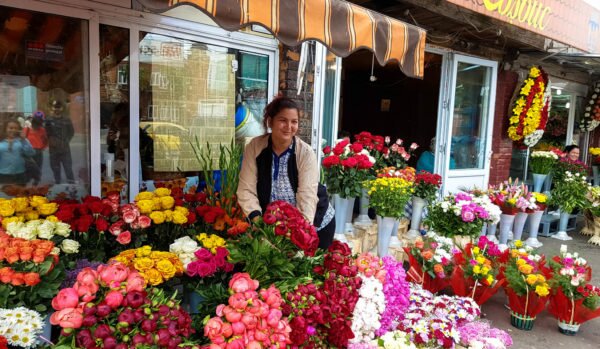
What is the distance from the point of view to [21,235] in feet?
6.10

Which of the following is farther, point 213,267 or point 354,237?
point 354,237

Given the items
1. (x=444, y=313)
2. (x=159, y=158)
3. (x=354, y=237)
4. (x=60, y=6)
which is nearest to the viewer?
(x=444, y=313)

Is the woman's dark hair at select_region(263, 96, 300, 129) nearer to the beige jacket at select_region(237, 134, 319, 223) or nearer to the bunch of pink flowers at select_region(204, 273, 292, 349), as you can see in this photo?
the beige jacket at select_region(237, 134, 319, 223)

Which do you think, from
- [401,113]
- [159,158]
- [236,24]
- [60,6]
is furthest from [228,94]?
[401,113]

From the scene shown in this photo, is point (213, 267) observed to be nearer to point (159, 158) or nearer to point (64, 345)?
point (64, 345)

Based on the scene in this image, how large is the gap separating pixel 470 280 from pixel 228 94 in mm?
2733

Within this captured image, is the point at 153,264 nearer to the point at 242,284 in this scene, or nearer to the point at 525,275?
the point at 242,284

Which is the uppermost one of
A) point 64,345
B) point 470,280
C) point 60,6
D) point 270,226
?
point 60,6

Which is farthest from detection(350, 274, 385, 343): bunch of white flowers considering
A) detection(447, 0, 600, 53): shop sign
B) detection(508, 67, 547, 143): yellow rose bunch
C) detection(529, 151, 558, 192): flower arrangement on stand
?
detection(529, 151, 558, 192): flower arrangement on stand

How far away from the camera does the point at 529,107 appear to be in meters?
6.86

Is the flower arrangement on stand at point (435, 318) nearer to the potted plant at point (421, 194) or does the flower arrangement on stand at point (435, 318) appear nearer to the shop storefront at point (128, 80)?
the shop storefront at point (128, 80)

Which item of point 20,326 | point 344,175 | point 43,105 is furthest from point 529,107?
point 20,326

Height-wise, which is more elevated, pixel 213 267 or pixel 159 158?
pixel 159 158

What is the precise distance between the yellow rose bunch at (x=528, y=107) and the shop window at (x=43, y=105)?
21.2ft
